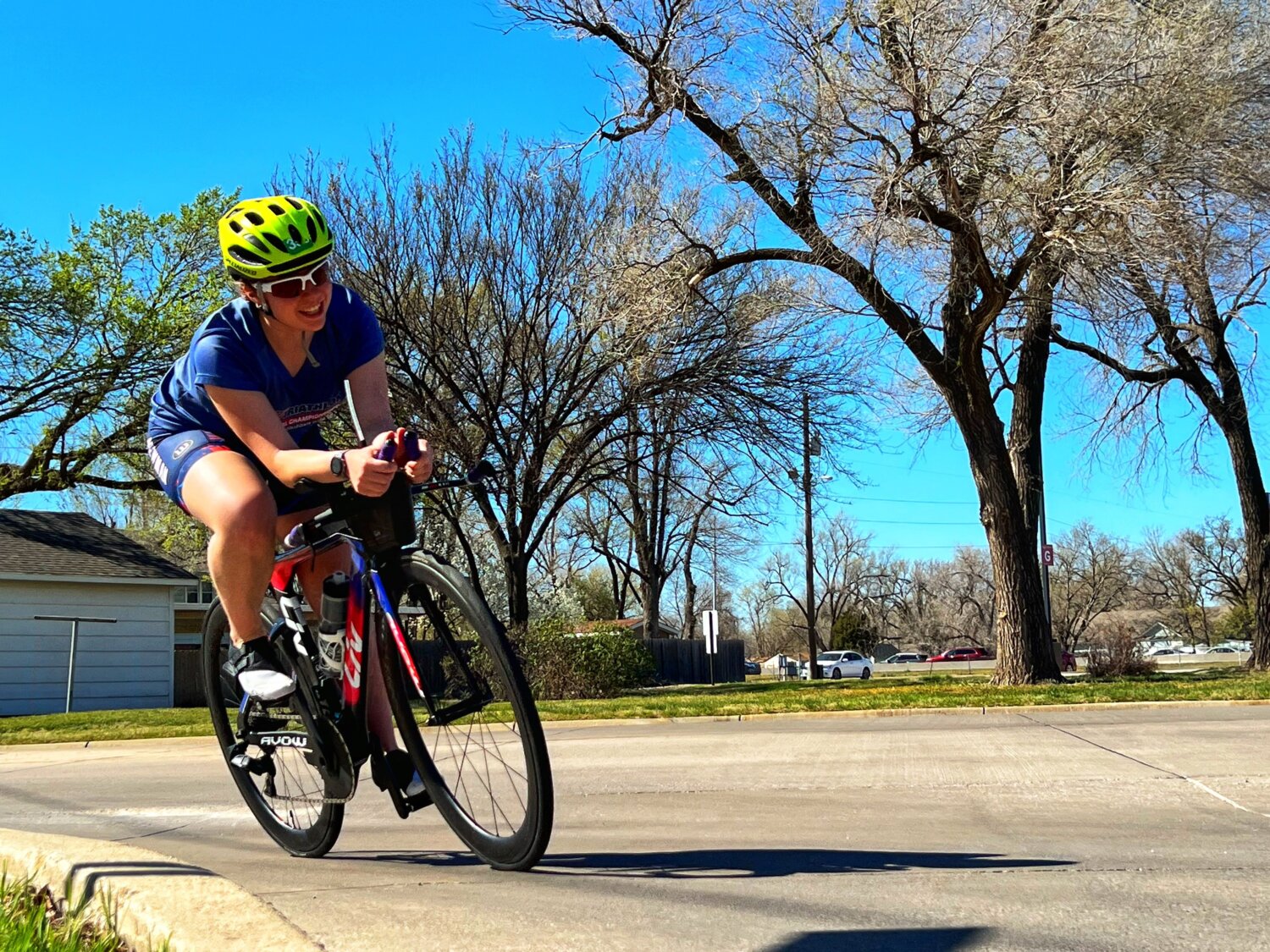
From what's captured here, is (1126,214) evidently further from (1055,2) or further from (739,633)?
(739,633)

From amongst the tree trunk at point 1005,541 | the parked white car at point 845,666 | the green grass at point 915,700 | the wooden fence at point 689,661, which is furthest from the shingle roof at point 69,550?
the parked white car at point 845,666

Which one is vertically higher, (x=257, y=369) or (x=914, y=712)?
(x=257, y=369)

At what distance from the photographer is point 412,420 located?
23.2 m

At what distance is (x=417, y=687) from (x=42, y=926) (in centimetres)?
111

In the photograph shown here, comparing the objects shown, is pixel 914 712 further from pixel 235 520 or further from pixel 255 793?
pixel 235 520

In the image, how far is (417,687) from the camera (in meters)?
3.48

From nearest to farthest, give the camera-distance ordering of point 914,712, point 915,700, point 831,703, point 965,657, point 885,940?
point 885,940
point 914,712
point 831,703
point 915,700
point 965,657

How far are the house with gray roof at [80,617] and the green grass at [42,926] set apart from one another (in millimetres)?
25567

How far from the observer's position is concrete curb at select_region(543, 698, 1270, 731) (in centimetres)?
1191

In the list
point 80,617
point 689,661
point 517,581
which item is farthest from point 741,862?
point 689,661

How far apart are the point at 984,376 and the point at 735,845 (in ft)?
49.2

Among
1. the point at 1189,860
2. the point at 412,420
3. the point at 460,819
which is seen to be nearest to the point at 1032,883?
the point at 1189,860

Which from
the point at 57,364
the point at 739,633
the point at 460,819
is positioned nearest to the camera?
the point at 460,819

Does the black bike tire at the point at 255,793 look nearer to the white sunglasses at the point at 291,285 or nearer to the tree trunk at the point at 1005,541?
the white sunglasses at the point at 291,285
